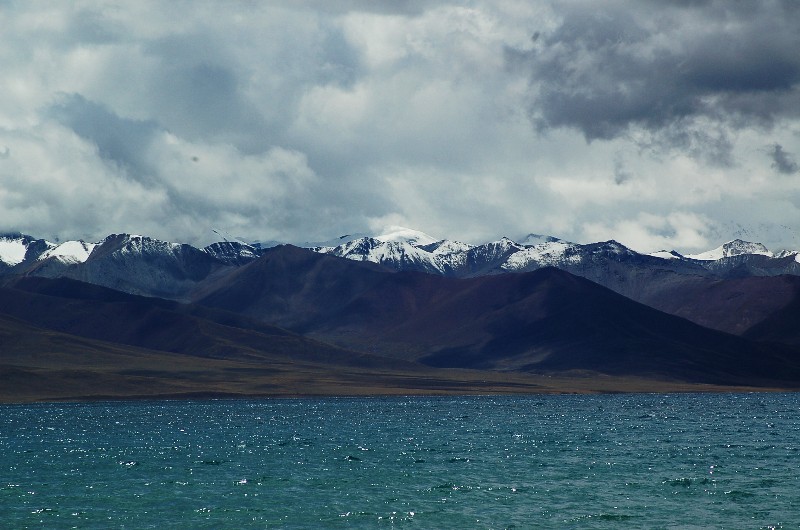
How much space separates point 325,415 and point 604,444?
68914 millimetres

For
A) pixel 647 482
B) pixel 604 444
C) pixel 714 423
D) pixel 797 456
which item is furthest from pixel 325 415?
pixel 647 482

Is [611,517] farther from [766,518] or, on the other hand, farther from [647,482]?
[647,482]

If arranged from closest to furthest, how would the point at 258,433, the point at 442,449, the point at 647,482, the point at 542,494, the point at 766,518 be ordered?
the point at 766,518 → the point at 542,494 → the point at 647,482 → the point at 442,449 → the point at 258,433

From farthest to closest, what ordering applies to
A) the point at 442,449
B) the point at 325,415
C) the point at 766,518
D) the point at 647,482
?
the point at 325,415 → the point at 442,449 → the point at 647,482 → the point at 766,518

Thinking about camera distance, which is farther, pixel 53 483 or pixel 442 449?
pixel 442 449

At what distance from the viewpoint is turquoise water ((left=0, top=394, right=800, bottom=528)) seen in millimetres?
62125

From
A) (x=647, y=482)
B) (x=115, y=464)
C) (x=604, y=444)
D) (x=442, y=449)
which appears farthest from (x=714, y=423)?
(x=115, y=464)

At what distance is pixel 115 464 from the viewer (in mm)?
90438

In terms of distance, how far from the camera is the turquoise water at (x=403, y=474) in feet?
204

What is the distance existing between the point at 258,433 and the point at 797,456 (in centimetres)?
6030

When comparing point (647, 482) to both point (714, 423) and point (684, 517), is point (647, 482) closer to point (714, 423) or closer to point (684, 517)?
point (684, 517)

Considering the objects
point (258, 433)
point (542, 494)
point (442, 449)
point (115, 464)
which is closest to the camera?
point (542, 494)

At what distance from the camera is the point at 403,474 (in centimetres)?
8188

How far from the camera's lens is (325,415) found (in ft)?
551
